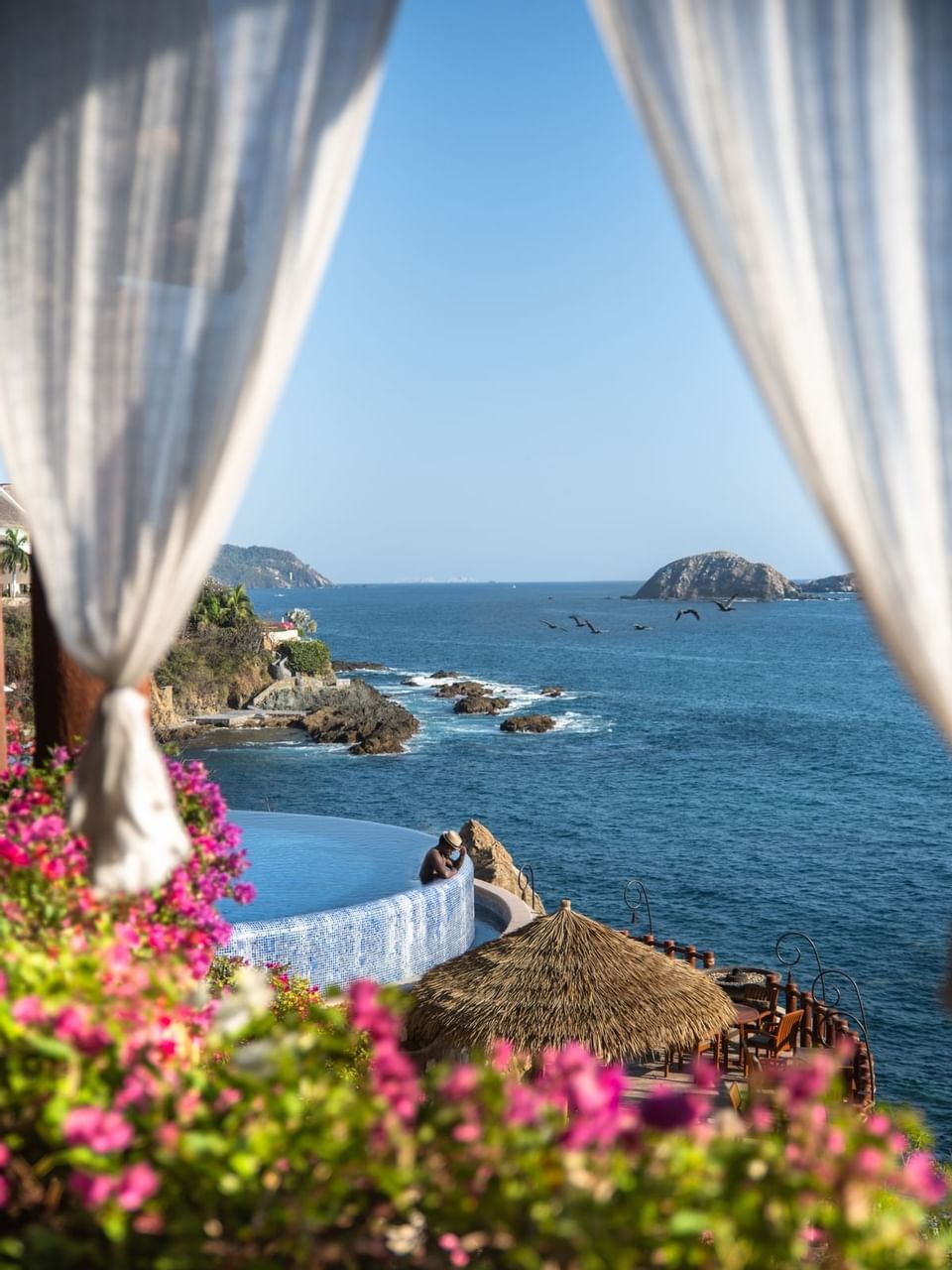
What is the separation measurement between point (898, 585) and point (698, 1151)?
1.01 metres

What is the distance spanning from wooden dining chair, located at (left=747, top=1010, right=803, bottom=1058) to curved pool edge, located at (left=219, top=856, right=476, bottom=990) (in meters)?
2.55

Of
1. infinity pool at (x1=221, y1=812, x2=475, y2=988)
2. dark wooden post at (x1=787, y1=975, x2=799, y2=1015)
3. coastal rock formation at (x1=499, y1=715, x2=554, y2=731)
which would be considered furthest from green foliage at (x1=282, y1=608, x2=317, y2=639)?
dark wooden post at (x1=787, y1=975, x2=799, y2=1015)

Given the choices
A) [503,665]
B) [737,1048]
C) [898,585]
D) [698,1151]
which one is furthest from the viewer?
[503,665]

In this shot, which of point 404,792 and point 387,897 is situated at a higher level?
point 387,897

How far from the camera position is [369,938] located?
8531mm

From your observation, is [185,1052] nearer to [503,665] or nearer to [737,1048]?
[737,1048]

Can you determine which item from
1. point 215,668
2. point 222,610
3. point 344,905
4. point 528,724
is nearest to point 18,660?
point 215,668

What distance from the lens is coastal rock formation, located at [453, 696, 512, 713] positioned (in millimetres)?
43188

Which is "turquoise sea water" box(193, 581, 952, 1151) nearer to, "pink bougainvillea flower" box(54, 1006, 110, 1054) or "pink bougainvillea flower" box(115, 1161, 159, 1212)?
"pink bougainvillea flower" box(54, 1006, 110, 1054)

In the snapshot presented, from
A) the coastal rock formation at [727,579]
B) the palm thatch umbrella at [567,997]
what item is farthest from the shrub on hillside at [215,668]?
the coastal rock formation at [727,579]

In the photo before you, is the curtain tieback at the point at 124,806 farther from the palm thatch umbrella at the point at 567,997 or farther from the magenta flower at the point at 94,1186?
the palm thatch umbrella at the point at 567,997

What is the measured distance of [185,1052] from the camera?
1.91 metres

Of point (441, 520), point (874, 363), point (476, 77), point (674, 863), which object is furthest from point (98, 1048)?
point (441, 520)

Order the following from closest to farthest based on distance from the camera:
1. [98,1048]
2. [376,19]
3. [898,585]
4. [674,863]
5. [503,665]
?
1. [98,1048]
2. [898,585]
3. [376,19]
4. [674,863]
5. [503,665]
